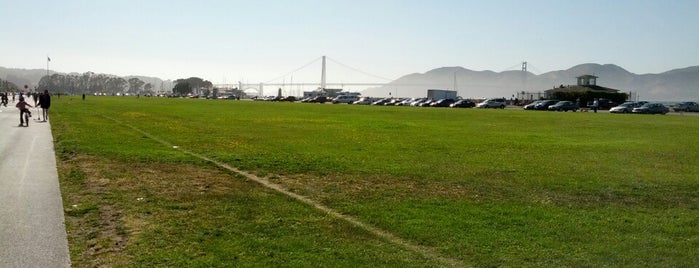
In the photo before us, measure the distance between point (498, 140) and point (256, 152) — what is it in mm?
9683

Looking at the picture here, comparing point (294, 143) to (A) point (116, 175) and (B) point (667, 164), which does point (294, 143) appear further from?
(B) point (667, 164)

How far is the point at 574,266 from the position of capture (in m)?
6.01

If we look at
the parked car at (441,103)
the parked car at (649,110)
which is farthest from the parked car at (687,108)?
the parked car at (441,103)

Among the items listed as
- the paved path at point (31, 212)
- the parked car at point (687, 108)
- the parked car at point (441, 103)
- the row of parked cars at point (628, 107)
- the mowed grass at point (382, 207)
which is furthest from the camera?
the parked car at point (441, 103)

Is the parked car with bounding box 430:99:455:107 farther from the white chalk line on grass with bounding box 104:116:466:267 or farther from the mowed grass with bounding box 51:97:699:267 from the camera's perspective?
the white chalk line on grass with bounding box 104:116:466:267

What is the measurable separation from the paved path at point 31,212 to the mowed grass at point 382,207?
0.20m

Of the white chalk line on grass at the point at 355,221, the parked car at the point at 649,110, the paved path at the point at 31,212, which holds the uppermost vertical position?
the parked car at the point at 649,110

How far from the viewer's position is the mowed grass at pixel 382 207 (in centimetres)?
639

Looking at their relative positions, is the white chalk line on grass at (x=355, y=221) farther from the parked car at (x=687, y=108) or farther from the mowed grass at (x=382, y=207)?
the parked car at (x=687, y=108)

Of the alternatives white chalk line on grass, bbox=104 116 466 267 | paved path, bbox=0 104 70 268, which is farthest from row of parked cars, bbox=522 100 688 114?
paved path, bbox=0 104 70 268

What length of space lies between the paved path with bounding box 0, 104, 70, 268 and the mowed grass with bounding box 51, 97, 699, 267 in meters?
0.20

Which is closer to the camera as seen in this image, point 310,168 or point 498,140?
point 310,168

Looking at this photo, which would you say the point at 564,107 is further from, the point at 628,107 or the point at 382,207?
A: the point at 382,207

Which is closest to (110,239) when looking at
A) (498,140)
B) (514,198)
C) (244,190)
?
(244,190)
